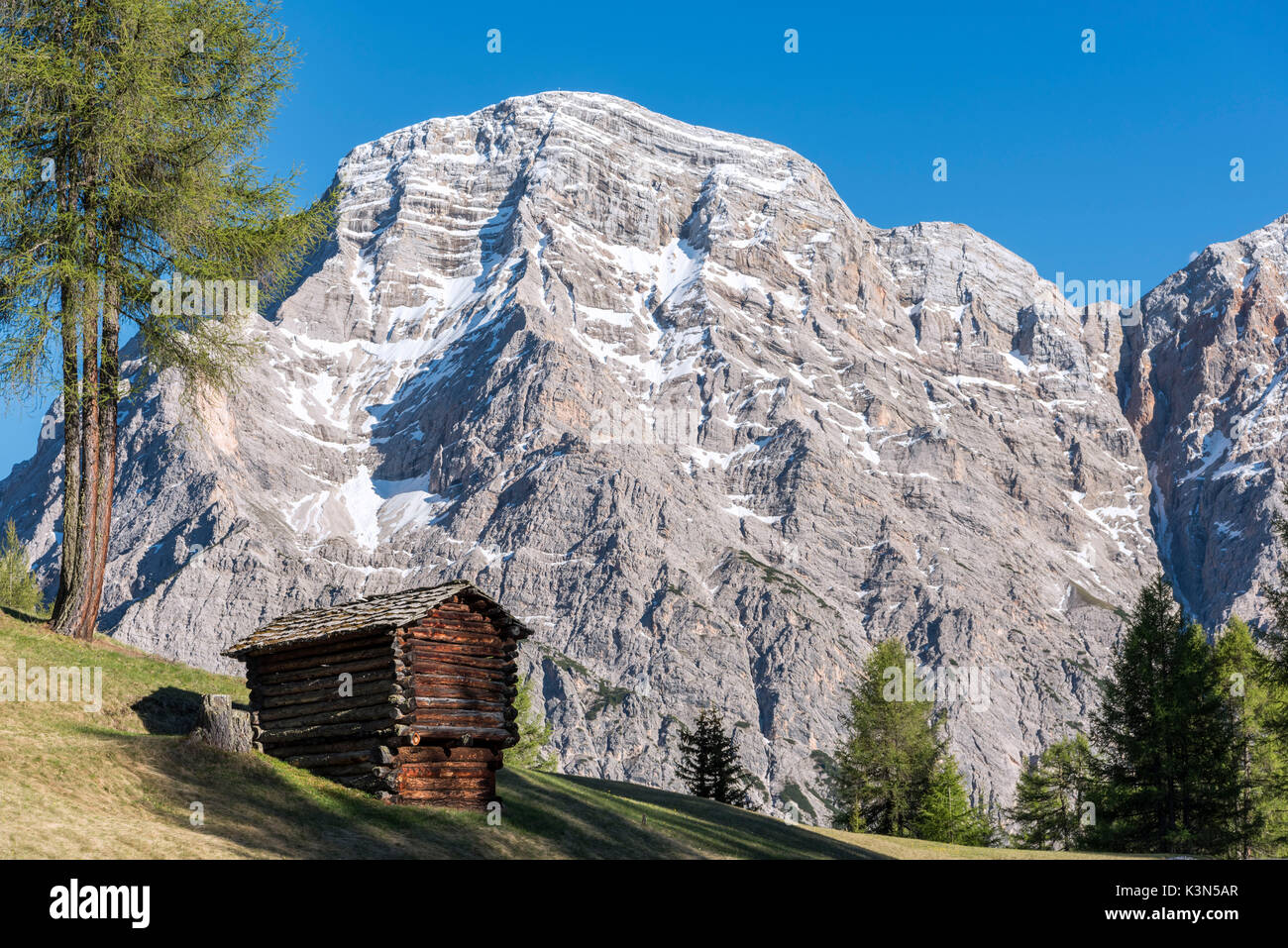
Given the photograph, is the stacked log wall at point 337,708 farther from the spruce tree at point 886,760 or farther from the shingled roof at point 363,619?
the spruce tree at point 886,760

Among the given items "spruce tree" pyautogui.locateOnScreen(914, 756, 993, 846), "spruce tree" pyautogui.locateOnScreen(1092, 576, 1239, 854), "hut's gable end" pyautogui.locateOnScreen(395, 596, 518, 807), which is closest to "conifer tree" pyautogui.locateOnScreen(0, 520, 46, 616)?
"hut's gable end" pyautogui.locateOnScreen(395, 596, 518, 807)

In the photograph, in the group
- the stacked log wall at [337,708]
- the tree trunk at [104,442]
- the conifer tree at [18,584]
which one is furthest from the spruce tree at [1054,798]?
the conifer tree at [18,584]

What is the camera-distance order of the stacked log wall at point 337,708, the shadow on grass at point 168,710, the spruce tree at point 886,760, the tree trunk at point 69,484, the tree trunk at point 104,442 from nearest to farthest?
the stacked log wall at point 337,708
the shadow on grass at point 168,710
the tree trunk at point 69,484
the tree trunk at point 104,442
the spruce tree at point 886,760

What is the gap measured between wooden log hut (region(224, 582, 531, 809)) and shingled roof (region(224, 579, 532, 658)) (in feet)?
0.16

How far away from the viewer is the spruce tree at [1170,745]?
4534 cm

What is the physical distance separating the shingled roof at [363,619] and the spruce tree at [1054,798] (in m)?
40.1

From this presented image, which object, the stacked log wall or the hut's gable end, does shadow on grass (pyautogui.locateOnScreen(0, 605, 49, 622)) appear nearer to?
the stacked log wall

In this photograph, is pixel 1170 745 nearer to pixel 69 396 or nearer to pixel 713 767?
pixel 713 767

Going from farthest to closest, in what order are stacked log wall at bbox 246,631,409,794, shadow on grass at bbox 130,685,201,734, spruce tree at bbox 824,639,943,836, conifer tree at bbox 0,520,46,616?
conifer tree at bbox 0,520,46,616, spruce tree at bbox 824,639,943,836, shadow on grass at bbox 130,685,201,734, stacked log wall at bbox 246,631,409,794

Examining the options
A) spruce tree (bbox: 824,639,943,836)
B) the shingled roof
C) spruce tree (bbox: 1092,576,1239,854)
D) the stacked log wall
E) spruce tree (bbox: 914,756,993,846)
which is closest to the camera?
the stacked log wall

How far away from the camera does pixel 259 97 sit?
32.5 meters

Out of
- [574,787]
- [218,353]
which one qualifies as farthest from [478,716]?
[218,353]

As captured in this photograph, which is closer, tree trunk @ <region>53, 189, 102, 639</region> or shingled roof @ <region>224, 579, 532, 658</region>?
shingled roof @ <region>224, 579, 532, 658</region>

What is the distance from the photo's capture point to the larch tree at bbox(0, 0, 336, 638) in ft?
94.8
